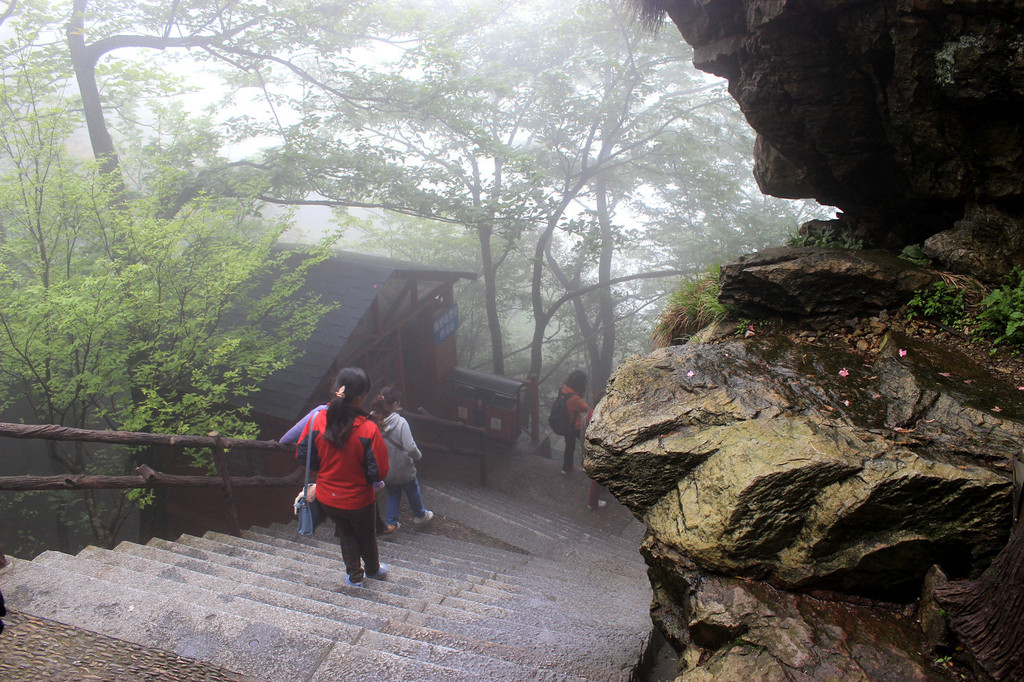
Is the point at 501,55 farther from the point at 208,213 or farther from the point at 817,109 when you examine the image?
the point at 817,109

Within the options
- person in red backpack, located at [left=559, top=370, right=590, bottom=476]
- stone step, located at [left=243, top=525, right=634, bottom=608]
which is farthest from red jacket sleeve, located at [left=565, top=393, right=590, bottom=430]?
stone step, located at [left=243, top=525, right=634, bottom=608]

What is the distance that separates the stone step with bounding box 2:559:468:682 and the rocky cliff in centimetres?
149

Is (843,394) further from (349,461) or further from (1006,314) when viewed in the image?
(349,461)

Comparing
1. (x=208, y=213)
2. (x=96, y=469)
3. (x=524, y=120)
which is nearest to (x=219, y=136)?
(x=208, y=213)

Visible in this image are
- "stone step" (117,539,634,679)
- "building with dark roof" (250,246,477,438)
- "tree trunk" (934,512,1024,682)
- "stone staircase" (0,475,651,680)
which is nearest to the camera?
"tree trunk" (934,512,1024,682)

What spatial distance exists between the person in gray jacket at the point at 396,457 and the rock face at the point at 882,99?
4502mm

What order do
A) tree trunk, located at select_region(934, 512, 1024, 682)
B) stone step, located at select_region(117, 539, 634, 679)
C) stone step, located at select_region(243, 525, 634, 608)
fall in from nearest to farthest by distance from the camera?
tree trunk, located at select_region(934, 512, 1024, 682)
stone step, located at select_region(117, 539, 634, 679)
stone step, located at select_region(243, 525, 634, 608)

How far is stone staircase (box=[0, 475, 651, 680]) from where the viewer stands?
2.76 metres

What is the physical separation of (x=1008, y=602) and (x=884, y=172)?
3.58 m

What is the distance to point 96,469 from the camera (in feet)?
30.6

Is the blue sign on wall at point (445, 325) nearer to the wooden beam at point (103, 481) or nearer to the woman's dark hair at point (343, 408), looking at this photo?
the wooden beam at point (103, 481)

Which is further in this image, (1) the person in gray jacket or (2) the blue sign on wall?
(2) the blue sign on wall

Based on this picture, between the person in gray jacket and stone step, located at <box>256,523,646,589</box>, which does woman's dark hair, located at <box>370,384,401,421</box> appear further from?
stone step, located at <box>256,523,646,589</box>

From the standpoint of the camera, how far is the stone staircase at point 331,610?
2.76 metres
